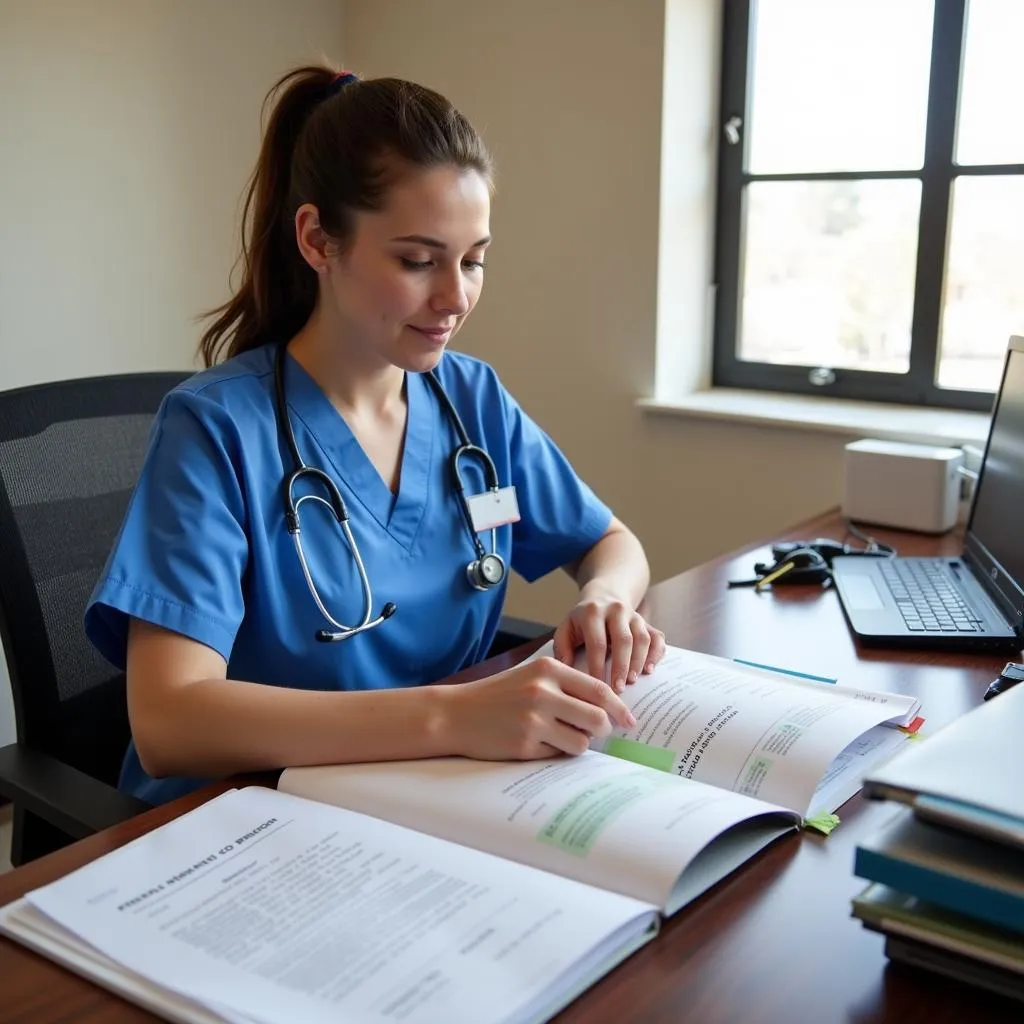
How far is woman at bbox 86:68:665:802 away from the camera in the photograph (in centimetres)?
93

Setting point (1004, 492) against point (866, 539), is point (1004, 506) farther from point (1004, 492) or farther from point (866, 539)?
point (866, 539)

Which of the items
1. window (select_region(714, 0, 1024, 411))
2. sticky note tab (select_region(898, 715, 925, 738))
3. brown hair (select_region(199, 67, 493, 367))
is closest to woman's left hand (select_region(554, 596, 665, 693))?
sticky note tab (select_region(898, 715, 925, 738))

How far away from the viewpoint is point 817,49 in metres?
2.20

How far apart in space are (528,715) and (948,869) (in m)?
0.35

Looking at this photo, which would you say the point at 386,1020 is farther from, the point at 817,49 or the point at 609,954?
the point at 817,49

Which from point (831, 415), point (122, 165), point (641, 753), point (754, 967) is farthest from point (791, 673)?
point (122, 165)

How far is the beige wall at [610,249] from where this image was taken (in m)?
2.19

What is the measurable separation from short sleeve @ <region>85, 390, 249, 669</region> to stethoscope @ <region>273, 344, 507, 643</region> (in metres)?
0.06

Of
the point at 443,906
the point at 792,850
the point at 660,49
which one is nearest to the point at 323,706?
the point at 443,906

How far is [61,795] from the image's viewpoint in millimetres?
1022

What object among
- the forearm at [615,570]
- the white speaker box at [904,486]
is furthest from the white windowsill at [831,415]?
the forearm at [615,570]

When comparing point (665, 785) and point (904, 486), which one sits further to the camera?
point (904, 486)

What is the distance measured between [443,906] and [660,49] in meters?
1.83

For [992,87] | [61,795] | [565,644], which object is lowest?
[61,795]
